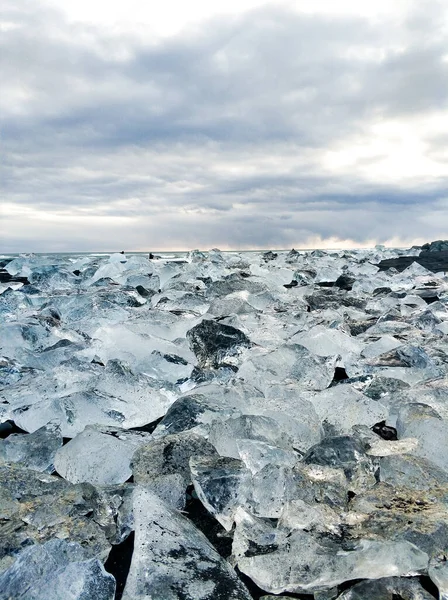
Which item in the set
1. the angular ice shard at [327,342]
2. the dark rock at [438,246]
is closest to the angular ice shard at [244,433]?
the angular ice shard at [327,342]

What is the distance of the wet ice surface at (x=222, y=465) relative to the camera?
1.03 meters

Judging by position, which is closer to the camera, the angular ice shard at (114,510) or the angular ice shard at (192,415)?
the angular ice shard at (114,510)

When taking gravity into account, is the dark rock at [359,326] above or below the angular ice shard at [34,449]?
above

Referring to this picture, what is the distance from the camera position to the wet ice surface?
1.03 meters

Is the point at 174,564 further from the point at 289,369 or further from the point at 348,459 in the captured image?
the point at 289,369

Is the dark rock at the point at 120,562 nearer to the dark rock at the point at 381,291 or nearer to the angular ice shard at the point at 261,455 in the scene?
the angular ice shard at the point at 261,455

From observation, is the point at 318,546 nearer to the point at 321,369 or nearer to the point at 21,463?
the point at 21,463

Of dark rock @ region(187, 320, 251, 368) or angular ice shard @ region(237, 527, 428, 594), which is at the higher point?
dark rock @ region(187, 320, 251, 368)

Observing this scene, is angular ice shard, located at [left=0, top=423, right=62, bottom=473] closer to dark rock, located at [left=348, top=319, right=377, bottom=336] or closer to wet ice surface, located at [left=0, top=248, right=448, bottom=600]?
wet ice surface, located at [left=0, top=248, right=448, bottom=600]

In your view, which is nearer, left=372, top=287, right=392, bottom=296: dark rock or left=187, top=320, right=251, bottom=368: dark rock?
left=187, top=320, right=251, bottom=368: dark rock

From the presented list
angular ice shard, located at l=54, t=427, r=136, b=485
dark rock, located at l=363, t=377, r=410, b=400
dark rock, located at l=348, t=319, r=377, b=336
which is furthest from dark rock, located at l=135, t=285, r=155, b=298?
angular ice shard, located at l=54, t=427, r=136, b=485

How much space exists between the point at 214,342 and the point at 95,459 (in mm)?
1255

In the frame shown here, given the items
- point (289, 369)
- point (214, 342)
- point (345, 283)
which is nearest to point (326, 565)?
point (289, 369)

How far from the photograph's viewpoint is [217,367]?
8.60 feet
